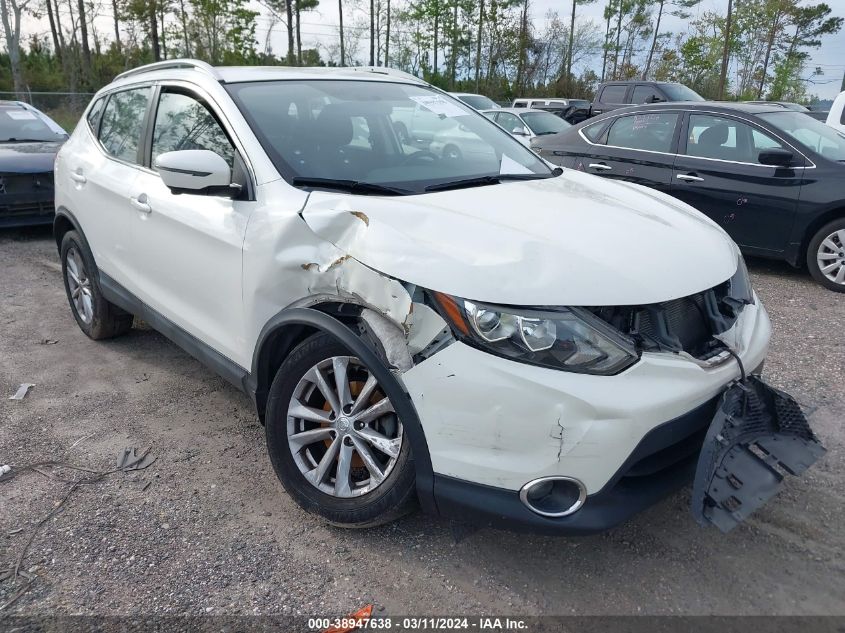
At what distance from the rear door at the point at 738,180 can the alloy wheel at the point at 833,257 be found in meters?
0.31

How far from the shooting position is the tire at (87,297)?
4523 millimetres

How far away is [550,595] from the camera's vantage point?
2396 millimetres

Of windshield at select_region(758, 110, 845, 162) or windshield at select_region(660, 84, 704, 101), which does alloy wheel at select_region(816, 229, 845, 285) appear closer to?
windshield at select_region(758, 110, 845, 162)

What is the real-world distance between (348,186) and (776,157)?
15.8 feet

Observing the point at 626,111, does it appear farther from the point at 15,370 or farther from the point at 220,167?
the point at 15,370

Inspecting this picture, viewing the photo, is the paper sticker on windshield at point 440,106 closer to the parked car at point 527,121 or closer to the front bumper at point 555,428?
the front bumper at point 555,428

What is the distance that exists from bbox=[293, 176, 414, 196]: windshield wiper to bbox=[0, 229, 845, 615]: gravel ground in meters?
1.36

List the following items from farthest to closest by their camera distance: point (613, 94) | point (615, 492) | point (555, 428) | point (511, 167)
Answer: point (613, 94) → point (511, 167) → point (615, 492) → point (555, 428)

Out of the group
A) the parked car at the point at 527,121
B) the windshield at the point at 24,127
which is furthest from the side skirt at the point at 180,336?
the parked car at the point at 527,121

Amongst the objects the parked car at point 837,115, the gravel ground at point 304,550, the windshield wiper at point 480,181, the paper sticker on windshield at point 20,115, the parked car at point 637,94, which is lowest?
the gravel ground at point 304,550

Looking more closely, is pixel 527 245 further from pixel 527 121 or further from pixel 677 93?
pixel 677 93

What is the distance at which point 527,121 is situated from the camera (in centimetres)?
1414

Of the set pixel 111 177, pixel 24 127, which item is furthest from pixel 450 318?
pixel 24 127

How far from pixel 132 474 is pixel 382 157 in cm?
190
